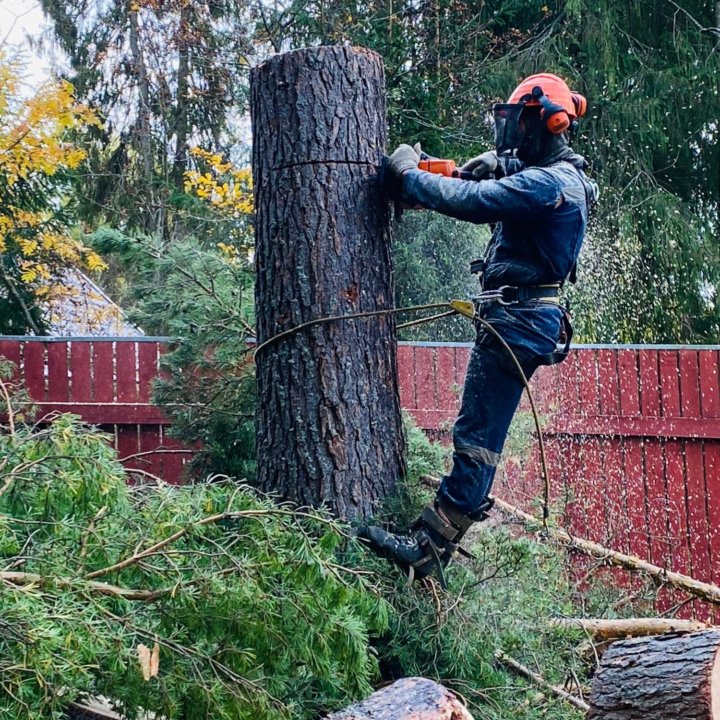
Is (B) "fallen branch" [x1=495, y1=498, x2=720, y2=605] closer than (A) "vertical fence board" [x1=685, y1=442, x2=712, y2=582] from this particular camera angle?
Yes

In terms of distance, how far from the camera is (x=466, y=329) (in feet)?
37.8

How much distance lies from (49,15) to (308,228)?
11614mm

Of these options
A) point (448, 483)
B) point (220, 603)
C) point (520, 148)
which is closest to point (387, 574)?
point (448, 483)

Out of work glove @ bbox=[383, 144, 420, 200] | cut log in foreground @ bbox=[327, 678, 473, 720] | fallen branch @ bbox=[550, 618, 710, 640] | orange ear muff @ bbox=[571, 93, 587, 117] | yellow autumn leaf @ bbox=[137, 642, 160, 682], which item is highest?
orange ear muff @ bbox=[571, 93, 587, 117]

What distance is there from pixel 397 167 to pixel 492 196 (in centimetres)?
46

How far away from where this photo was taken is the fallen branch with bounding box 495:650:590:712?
4008 mm

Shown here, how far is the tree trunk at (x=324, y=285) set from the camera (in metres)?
4.01

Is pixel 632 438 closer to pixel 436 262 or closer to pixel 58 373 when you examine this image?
pixel 436 262

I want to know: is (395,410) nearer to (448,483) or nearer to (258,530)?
(448,483)

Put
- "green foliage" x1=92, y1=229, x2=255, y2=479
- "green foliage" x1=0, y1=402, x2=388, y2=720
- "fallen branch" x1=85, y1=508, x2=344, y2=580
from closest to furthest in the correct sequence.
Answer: "green foliage" x1=0, y1=402, x2=388, y2=720 → "fallen branch" x1=85, y1=508, x2=344, y2=580 → "green foliage" x1=92, y1=229, x2=255, y2=479

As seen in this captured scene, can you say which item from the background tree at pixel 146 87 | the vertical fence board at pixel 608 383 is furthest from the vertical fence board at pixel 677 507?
the background tree at pixel 146 87

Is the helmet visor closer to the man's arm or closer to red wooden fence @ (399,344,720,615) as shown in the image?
the man's arm

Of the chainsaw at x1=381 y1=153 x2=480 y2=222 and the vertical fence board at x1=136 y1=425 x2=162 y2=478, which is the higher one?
the chainsaw at x1=381 y1=153 x2=480 y2=222

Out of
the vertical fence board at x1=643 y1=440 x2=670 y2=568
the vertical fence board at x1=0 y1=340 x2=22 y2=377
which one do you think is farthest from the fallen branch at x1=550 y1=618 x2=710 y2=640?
the vertical fence board at x1=0 y1=340 x2=22 y2=377
